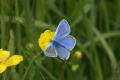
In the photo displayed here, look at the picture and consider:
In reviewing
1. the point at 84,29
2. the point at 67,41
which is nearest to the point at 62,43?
the point at 67,41

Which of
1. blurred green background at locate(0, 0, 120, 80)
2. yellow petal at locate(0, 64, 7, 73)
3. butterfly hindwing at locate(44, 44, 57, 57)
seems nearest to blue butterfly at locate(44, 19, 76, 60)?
butterfly hindwing at locate(44, 44, 57, 57)

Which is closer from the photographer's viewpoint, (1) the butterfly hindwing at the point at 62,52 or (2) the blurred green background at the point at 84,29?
(1) the butterfly hindwing at the point at 62,52

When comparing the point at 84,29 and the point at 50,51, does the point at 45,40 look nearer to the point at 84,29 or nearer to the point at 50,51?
the point at 50,51

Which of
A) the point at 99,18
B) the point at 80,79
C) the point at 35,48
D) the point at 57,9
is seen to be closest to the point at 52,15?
the point at 57,9

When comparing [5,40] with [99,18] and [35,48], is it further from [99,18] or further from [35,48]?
[99,18]

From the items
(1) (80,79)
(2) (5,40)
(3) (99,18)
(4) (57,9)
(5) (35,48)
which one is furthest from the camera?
(3) (99,18)

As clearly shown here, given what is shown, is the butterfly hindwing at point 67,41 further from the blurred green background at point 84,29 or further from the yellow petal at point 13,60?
the blurred green background at point 84,29

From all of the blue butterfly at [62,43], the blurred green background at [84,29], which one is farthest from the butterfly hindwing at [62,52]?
the blurred green background at [84,29]
